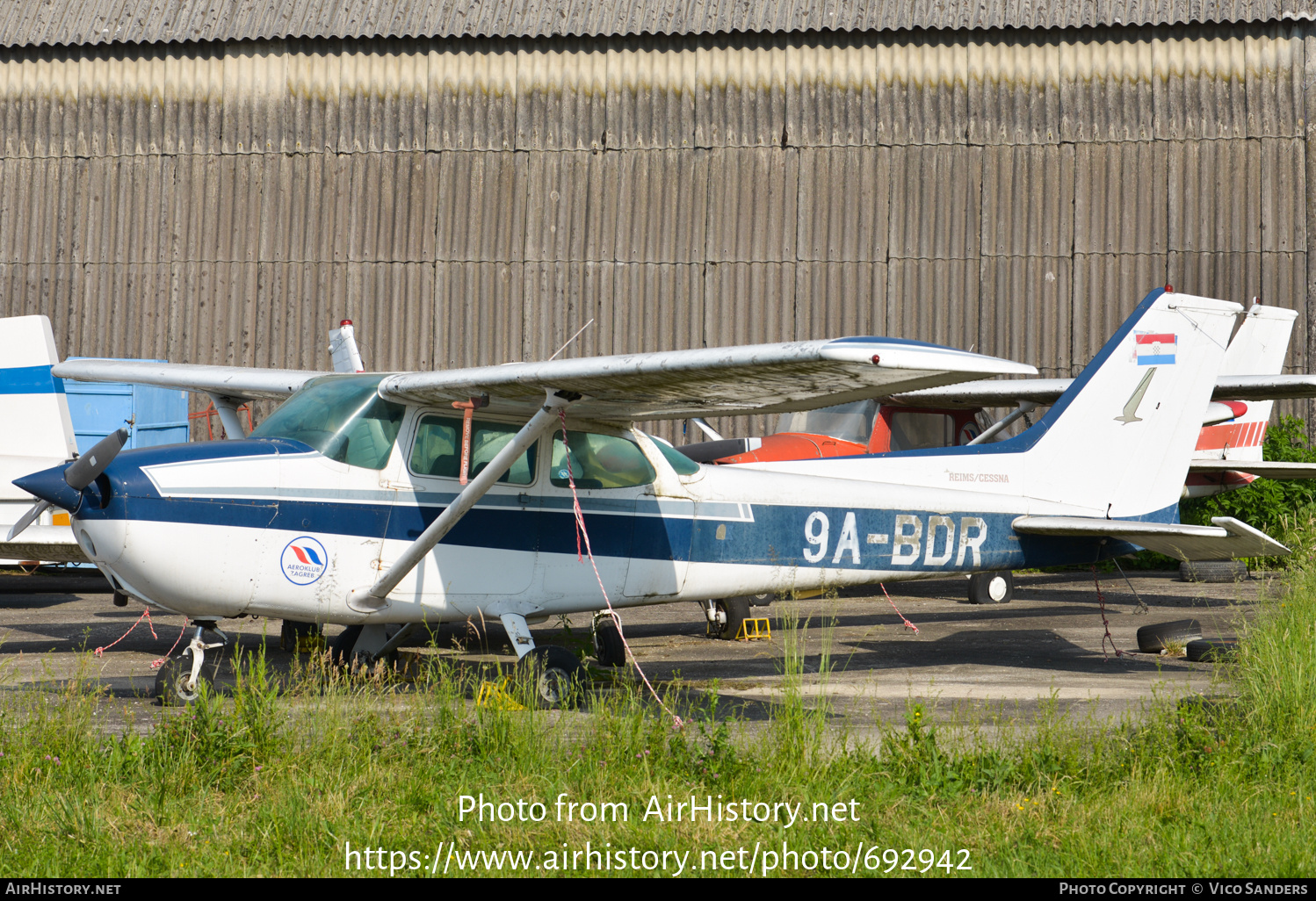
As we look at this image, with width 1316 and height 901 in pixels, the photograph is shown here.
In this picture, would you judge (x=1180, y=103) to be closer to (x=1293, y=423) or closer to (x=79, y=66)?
(x=1293, y=423)

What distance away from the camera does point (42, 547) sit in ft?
33.9

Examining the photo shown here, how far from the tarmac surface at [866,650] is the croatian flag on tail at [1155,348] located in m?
1.81

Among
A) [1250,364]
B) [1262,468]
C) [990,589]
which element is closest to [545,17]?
[990,589]

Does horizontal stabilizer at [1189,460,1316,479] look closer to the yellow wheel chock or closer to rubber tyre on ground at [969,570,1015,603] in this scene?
rubber tyre on ground at [969,570,1015,603]

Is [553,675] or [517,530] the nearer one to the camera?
[553,675]

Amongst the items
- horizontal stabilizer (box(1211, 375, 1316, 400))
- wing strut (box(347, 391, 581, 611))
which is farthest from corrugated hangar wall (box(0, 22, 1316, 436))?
wing strut (box(347, 391, 581, 611))

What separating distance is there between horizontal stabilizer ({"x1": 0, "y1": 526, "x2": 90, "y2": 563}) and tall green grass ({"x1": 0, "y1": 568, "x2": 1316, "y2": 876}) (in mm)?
4759

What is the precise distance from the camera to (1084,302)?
1533 cm

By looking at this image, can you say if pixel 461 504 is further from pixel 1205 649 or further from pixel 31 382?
pixel 31 382

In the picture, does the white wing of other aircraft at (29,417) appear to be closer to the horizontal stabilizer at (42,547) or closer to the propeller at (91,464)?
the horizontal stabilizer at (42,547)

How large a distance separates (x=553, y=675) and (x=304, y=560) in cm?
159

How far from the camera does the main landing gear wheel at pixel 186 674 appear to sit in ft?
21.3

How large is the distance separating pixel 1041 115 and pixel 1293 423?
5.15 meters
